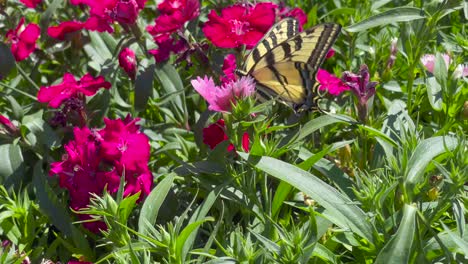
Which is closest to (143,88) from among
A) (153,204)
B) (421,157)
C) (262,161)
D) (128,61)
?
(128,61)

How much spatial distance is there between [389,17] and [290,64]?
376mm

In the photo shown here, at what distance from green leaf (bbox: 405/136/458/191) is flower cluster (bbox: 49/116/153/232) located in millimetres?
737

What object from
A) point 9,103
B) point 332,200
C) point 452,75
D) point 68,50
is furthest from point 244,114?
point 68,50

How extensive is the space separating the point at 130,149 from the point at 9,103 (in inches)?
34.4

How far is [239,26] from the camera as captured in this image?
7.82 feet

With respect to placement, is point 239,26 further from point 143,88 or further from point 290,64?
point 143,88

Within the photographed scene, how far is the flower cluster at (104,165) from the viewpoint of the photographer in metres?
2.05

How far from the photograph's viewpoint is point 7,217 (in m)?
2.19

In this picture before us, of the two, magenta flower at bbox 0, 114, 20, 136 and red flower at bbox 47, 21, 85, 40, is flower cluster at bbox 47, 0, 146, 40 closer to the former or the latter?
red flower at bbox 47, 21, 85, 40

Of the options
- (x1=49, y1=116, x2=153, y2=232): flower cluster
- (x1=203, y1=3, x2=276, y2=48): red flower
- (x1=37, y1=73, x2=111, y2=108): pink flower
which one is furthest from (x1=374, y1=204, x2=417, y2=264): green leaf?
(x1=37, y1=73, x2=111, y2=108): pink flower

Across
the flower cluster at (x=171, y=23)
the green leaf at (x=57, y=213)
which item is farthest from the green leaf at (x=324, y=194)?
the flower cluster at (x=171, y=23)

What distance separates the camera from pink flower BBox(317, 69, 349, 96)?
2.41 m

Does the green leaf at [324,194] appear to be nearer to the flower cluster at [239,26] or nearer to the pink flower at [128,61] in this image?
the flower cluster at [239,26]

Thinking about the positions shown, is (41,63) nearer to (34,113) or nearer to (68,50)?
(68,50)
